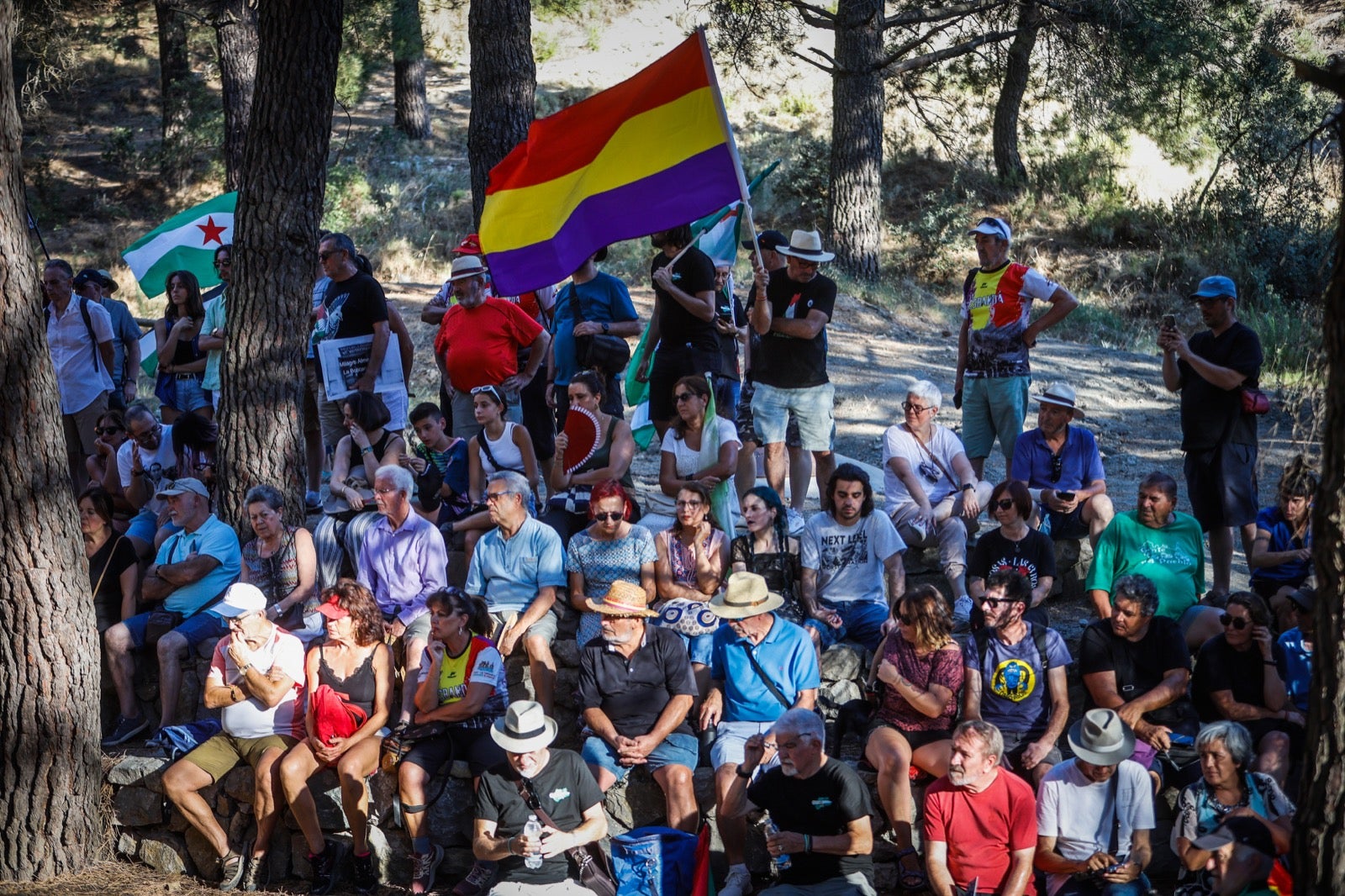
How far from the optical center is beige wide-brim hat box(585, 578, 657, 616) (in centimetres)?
664

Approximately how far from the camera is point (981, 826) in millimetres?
5762

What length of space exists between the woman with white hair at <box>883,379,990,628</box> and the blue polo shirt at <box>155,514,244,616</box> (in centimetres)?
393

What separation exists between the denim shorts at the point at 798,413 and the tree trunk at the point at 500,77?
3.74 meters

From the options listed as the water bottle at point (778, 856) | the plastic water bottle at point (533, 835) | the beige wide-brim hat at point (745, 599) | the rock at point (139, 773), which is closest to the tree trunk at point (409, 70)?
the rock at point (139, 773)

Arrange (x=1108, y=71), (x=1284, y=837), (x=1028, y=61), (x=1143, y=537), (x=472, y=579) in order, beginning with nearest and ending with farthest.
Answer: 1. (x=1284, y=837)
2. (x=1143, y=537)
3. (x=472, y=579)
4. (x=1108, y=71)
5. (x=1028, y=61)

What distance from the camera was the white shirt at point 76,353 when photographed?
9664mm

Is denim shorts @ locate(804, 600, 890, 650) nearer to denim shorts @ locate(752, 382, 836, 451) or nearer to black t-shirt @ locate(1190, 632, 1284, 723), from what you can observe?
denim shorts @ locate(752, 382, 836, 451)

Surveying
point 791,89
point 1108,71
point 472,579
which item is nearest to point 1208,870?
point 472,579

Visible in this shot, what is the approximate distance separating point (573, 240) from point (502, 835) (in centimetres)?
325

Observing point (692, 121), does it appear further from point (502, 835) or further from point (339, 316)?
point (502, 835)

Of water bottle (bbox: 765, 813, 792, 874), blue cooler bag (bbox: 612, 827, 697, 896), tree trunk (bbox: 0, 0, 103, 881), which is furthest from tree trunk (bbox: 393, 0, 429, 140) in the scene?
water bottle (bbox: 765, 813, 792, 874)

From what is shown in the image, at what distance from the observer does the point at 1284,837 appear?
510 centimetres

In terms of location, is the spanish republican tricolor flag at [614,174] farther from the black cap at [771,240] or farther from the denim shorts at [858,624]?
the denim shorts at [858,624]

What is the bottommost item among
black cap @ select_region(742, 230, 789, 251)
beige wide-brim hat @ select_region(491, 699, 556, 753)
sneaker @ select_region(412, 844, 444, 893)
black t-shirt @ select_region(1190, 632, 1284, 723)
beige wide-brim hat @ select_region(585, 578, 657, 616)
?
sneaker @ select_region(412, 844, 444, 893)
